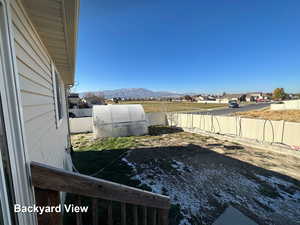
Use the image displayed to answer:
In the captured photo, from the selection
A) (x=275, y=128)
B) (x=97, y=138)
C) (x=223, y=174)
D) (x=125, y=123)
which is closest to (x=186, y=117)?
(x=125, y=123)

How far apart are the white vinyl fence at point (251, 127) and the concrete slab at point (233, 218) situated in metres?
5.73

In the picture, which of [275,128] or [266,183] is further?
[275,128]

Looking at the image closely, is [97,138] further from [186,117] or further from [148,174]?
[186,117]

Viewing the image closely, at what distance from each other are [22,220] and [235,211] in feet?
11.6

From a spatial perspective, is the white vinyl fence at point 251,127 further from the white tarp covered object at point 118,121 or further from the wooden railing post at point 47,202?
the wooden railing post at point 47,202

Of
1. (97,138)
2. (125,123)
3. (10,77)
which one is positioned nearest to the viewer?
(10,77)

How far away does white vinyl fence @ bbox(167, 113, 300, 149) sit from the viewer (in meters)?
7.12

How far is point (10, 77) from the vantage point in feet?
3.46

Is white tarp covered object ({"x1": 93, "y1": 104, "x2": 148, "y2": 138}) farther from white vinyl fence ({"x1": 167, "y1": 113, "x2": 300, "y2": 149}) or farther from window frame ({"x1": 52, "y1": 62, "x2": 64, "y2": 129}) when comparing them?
window frame ({"x1": 52, "y1": 62, "x2": 64, "y2": 129})

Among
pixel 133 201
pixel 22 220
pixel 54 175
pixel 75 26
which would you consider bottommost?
pixel 133 201

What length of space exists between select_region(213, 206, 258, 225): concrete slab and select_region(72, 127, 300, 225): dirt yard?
117 mm

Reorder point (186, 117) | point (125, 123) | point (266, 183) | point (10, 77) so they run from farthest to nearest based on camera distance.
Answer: point (186, 117) → point (125, 123) → point (266, 183) → point (10, 77)

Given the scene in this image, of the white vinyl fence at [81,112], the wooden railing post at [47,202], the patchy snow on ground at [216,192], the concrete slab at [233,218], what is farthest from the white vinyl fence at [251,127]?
the white vinyl fence at [81,112]

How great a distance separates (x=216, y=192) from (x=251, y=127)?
6228 millimetres
